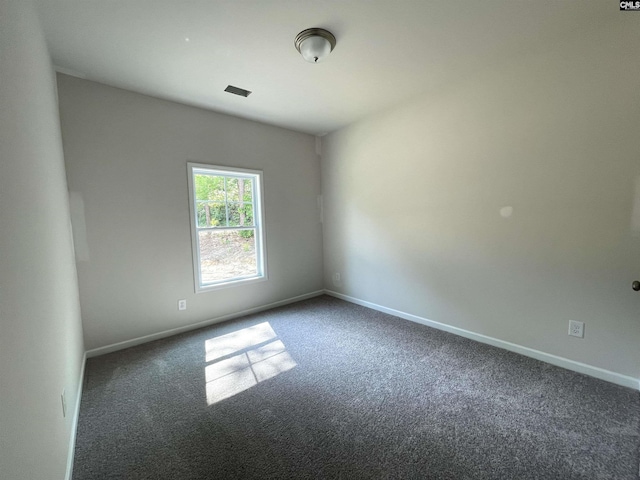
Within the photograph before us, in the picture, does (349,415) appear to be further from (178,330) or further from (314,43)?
(314,43)

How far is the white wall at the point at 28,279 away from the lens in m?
0.83

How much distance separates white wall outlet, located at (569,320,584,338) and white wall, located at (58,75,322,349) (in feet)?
10.7

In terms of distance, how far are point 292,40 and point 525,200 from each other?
7.61 feet

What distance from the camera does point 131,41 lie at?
198cm

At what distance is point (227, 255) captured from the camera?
3504mm

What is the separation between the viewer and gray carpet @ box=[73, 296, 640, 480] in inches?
54.7

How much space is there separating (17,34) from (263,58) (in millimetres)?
1468

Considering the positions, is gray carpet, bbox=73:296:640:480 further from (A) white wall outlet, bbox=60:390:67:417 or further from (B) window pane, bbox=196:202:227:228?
(B) window pane, bbox=196:202:227:228

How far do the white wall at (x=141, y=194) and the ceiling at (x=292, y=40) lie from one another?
284 mm

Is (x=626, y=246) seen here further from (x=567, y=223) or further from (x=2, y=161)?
(x=2, y=161)

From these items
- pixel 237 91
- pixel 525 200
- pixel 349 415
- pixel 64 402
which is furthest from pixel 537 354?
pixel 237 91

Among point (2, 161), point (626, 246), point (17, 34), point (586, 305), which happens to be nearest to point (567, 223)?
point (626, 246)

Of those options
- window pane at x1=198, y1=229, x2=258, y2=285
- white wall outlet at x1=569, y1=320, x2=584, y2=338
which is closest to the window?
window pane at x1=198, y1=229, x2=258, y2=285

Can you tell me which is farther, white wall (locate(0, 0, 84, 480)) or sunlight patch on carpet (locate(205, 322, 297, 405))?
sunlight patch on carpet (locate(205, 322, 297, 405))
